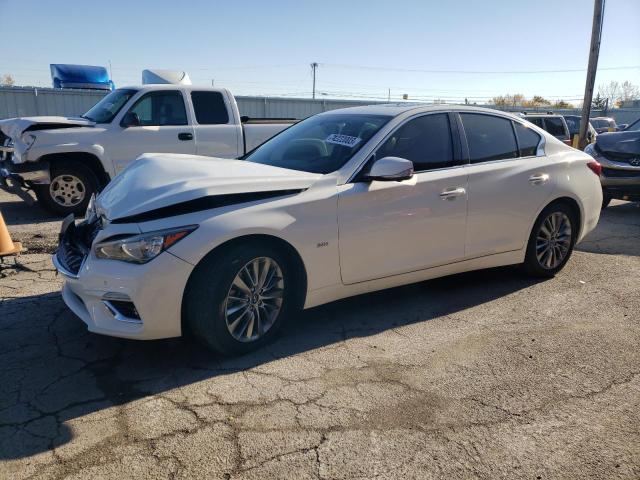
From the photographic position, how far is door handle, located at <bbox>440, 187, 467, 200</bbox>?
4.36m

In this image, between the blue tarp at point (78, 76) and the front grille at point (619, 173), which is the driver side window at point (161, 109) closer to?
the front grille at point (619, 173)

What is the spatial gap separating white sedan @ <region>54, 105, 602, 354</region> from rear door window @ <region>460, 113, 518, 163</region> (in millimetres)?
14

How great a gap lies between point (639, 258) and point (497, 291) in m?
2.54

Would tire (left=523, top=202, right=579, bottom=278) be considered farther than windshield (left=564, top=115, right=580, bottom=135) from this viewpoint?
No

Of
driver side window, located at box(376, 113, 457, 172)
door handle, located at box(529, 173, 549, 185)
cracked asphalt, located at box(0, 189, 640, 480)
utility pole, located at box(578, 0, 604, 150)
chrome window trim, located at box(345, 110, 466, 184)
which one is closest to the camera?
cracked asphalt, located at box(0, 189, 640, 480)

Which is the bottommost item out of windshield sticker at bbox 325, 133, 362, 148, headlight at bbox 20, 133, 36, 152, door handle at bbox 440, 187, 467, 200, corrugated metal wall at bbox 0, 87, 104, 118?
door handle at bbox 440, 187, 467, 200

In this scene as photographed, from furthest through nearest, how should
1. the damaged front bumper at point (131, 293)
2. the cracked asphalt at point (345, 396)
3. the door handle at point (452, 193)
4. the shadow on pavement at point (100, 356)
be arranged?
the door handle at point (452, 193) → the damaged front bumper at point (131, 293) → the shadow on pavement at point (100, 356) → the cracked asphalt at point (345, 396)

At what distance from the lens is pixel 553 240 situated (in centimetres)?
528

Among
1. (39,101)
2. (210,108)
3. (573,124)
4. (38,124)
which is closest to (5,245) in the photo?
(38,124)

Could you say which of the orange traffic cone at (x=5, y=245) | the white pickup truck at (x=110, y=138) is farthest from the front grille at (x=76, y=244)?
the white pickup truck at (x=110, y=138)

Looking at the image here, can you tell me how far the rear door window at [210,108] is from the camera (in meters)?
8.77

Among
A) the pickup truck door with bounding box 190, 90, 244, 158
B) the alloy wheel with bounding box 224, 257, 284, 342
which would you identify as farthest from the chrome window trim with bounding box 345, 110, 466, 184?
the pickup truck door with bounding box 190, 90, 244, 158

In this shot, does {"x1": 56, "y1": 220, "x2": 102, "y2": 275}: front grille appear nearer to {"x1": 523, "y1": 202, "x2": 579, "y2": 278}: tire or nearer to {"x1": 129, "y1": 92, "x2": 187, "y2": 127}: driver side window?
{"x1": 523, "y1": 202, "x2": 579, "y2": 278}: tire

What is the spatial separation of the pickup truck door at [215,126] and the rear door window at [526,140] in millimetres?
5027
